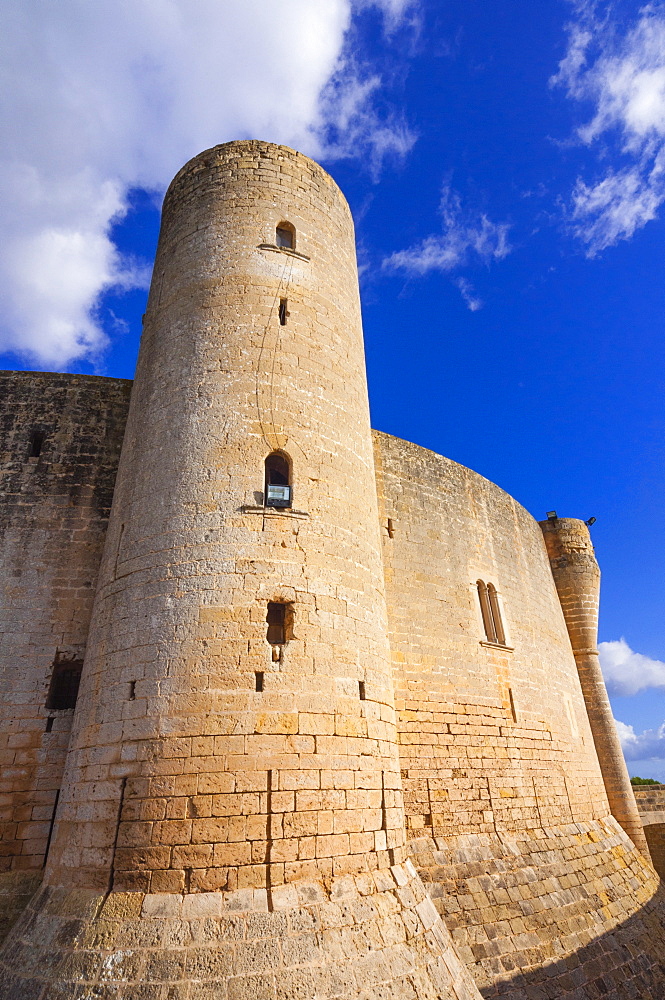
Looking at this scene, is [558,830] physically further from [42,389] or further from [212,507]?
[42,389]

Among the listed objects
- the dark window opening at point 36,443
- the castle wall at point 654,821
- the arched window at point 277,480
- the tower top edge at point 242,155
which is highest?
the tower top edge at point 242,155

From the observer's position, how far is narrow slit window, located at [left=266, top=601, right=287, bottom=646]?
6.02 metres

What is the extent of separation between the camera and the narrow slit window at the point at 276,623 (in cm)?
602

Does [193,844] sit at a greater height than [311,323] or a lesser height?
lesser

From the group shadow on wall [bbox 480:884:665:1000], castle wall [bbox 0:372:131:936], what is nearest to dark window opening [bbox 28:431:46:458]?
castle wall [bbox 0:372:131:936]

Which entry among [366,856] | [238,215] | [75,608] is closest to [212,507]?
[75,608]

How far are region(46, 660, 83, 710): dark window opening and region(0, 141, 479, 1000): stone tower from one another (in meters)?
1.09

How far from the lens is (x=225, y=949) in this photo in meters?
4.52

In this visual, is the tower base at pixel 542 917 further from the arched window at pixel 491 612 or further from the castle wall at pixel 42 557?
the castle wall at pixel 42 557

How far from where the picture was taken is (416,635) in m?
10.1

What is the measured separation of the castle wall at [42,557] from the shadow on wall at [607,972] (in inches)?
235

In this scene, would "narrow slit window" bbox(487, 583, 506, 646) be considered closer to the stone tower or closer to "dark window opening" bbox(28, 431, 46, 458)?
the stone tower

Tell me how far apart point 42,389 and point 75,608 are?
361cm

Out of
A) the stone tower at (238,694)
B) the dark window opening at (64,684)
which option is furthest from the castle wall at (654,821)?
the dark window opening at (64,684)
